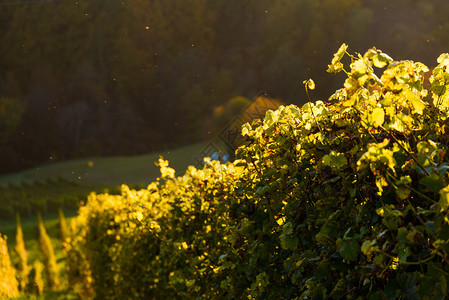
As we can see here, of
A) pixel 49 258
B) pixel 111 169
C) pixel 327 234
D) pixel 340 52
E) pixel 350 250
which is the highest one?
pixel 111 169

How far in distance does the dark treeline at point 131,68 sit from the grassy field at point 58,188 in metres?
1.63

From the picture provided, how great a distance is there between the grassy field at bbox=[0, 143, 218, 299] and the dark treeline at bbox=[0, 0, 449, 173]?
5.33 ft

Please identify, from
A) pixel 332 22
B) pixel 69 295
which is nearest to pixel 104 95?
pixel 332 22

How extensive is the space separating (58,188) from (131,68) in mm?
28130

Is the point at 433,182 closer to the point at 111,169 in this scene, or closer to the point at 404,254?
the point at 404,254

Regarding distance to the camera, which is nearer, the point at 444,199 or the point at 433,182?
the point at 444,199

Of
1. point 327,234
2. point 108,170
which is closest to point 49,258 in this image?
point 327,234

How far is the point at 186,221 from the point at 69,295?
1264cm

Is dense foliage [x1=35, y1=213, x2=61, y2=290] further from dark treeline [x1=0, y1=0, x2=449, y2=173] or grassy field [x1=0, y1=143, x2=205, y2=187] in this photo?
grassy field [x1=0, y1=143, x2=205, y2=187]

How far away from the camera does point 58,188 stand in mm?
41719

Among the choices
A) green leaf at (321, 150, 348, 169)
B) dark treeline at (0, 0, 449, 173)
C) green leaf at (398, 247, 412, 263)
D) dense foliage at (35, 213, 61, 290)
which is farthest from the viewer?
dark treeline at (0, 0, 449, 173)

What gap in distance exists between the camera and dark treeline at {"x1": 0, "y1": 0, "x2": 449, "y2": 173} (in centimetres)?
6088

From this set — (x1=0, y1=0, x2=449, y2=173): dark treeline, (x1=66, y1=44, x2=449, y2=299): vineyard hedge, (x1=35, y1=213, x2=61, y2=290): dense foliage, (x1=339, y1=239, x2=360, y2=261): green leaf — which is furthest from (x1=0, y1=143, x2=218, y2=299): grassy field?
(x1=339, y1=239, x2=360, y2=261): green leaf

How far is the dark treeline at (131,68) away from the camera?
200ft
